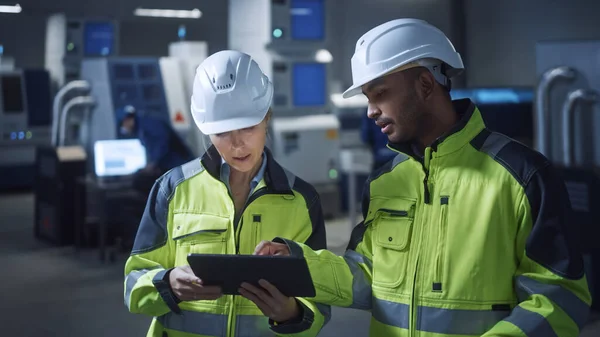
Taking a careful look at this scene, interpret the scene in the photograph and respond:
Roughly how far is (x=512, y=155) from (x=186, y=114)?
8020 millimetres

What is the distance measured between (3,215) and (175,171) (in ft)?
28.6

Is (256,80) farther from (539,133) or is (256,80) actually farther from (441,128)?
(539,133)

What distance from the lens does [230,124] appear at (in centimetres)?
196

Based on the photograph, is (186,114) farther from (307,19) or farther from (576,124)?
(576,124)

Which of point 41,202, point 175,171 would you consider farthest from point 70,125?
point 175,171

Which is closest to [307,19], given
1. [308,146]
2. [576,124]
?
[308,146]

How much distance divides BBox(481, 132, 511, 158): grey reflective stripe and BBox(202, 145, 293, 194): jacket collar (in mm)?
496

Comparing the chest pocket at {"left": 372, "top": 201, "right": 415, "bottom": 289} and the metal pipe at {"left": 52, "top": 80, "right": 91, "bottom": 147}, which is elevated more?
the metal pipe at {"left": 52, "top": 80, "right": 91, "bottom": 147}

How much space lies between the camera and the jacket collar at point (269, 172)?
1.98 meters

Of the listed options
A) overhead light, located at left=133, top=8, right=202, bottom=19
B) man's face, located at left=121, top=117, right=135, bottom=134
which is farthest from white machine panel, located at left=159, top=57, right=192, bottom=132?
overhead light, located at left=133, top=8, right=202, bottom=19

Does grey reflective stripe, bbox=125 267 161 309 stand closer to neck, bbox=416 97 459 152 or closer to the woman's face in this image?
the woman's face

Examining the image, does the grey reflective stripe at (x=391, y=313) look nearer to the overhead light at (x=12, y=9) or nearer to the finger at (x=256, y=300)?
the finger at (x=256, y=300)

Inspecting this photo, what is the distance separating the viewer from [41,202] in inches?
324

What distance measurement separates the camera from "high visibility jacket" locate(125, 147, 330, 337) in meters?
1.92
